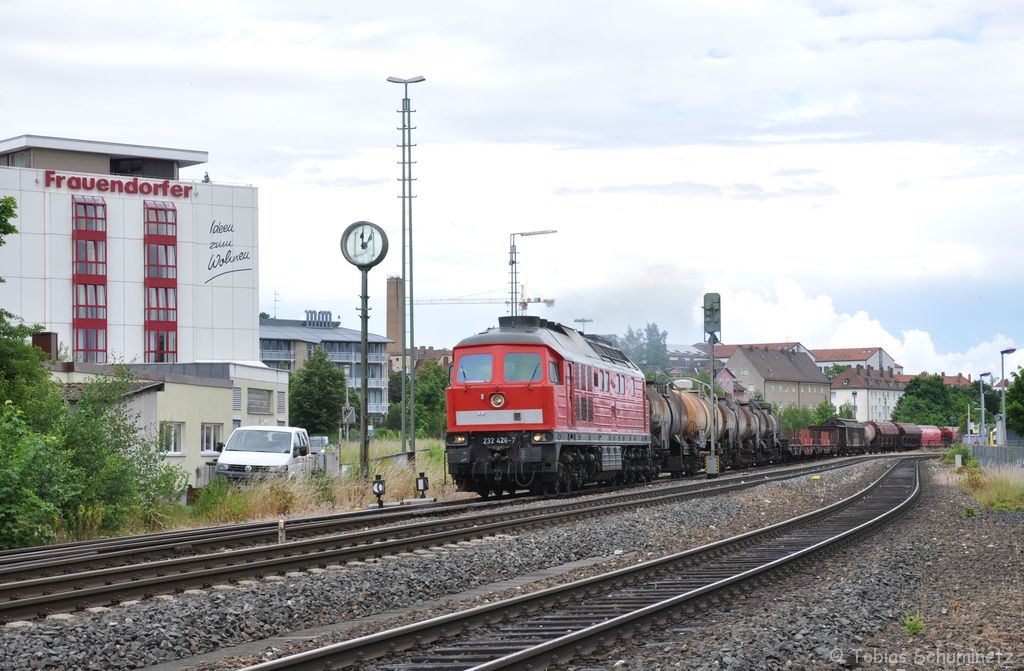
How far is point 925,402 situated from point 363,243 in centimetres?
13749

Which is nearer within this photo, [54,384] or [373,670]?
[373,670]

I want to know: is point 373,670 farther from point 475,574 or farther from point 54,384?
point 54,384

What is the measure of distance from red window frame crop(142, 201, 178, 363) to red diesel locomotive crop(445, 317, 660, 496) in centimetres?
6485

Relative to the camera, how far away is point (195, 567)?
13656 mm

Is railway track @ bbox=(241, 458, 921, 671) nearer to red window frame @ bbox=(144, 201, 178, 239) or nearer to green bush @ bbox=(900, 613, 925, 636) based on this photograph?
green bush @ bbox=(900, 613, 925, 636)

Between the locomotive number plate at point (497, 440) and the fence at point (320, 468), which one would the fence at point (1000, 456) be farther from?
the fence at point (320, 468)

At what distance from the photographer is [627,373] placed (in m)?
33.5

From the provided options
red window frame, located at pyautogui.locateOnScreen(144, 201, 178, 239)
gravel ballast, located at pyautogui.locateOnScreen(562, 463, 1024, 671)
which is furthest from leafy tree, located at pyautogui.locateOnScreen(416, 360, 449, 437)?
gravel ballast, located at pyautogui.locateOnScreen(562, 463, 1024, 671)

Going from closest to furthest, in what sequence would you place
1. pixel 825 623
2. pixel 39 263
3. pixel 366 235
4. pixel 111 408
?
pixel 825 623 < pixel 111 408 < pixel 366 235 < pixel 39 263

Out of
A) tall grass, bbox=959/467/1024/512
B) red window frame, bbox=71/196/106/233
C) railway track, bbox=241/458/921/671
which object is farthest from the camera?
red window frame, bbox=71/196/106/233

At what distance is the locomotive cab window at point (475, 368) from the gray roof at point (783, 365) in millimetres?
145983

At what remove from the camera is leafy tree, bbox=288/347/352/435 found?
310 feet

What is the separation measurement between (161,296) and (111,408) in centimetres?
6798

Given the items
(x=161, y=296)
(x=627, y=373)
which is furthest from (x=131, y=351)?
(x=627, y=373)
